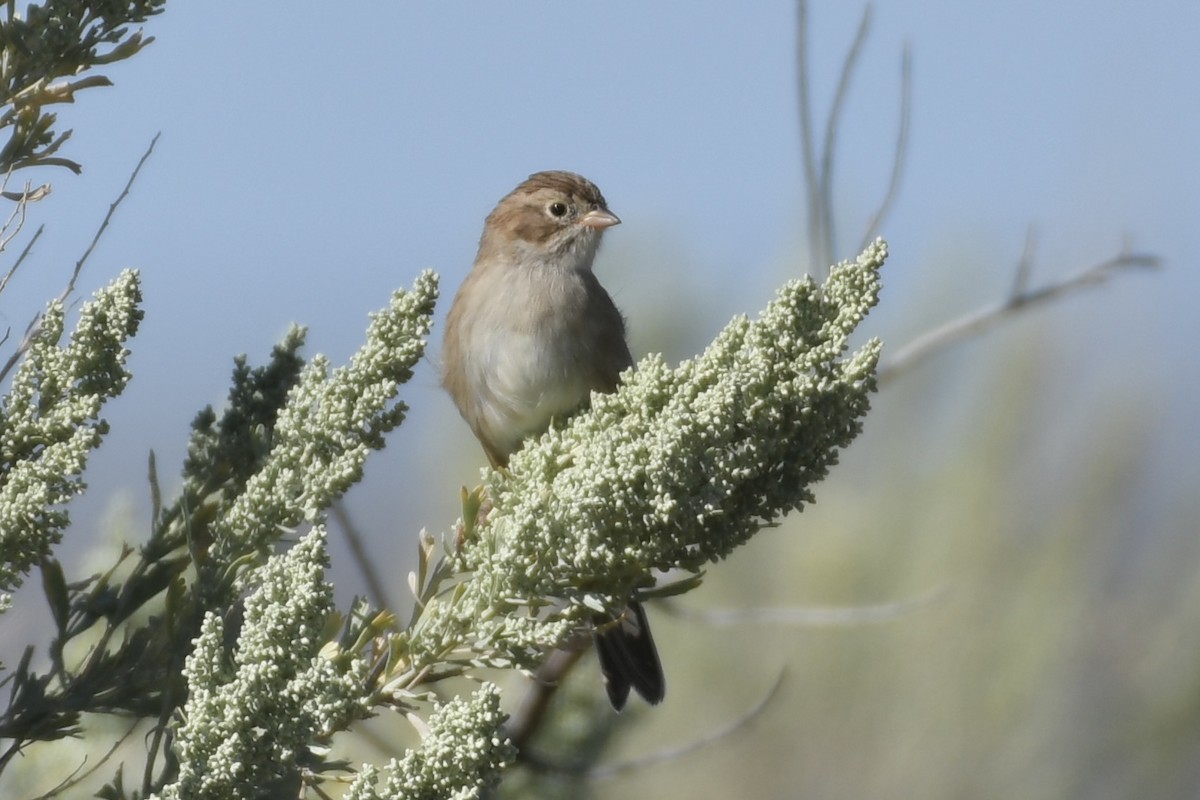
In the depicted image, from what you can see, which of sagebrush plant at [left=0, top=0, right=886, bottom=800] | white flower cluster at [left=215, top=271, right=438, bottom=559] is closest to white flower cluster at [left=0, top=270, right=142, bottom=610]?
sagebrush plant at [left=0, top=0, right=886, bottom=800]

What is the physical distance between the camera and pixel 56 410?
2.01 m

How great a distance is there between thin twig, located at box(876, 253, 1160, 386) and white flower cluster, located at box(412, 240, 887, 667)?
1.54m

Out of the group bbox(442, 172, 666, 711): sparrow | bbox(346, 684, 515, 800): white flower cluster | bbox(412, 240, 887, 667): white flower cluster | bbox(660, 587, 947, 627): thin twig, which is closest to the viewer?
bbox(346, 684, 515, 800): white flower cluster

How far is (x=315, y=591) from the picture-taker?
1.58 meters

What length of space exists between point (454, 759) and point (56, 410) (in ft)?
2.70

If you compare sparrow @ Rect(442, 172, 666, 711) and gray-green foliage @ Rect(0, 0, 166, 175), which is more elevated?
gray-green foliage @ Rect(0, 0, 166, 175)

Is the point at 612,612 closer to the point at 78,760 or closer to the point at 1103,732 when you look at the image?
the point at 78,760

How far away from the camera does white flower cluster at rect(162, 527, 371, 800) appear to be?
5.24ft

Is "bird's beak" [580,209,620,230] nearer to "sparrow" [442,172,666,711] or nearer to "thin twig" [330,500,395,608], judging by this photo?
"sparrow" [442,172,666,711]

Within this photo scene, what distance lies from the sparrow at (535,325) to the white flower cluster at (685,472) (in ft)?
5.60

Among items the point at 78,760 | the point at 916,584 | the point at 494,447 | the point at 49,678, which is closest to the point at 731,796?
the point at 916,584

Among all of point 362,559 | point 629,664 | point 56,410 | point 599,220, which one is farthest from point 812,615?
point 56,410

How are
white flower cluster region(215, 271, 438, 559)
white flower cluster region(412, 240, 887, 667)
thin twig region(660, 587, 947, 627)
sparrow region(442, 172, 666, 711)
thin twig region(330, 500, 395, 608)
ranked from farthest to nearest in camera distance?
sparrow region(442, 172, 666, 711)
thin twig region(660, 587, 947, 627)
thin twig region(330, 500, 395, 608)
white flower cluster region(215, 271, 438, 559)
white flower cluster region(412, 240, 887, 667)

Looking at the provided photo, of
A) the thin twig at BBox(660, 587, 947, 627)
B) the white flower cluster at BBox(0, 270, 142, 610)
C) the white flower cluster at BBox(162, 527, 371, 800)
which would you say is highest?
the white flower cluster at BBox(0, 270, 142, 610)
